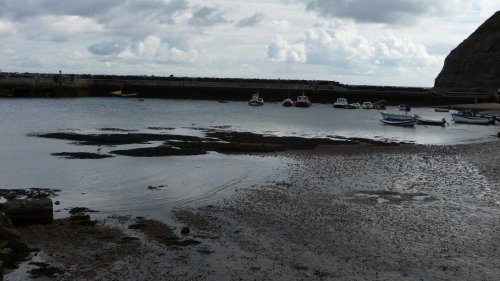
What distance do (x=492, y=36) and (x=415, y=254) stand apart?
122385 millimetres

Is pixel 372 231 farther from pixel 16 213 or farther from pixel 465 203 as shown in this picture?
pixel 16 213

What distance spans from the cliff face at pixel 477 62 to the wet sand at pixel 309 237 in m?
103

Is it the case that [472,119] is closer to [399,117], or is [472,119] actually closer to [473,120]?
[473,120]

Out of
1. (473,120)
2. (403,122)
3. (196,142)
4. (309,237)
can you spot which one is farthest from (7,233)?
(473,120)

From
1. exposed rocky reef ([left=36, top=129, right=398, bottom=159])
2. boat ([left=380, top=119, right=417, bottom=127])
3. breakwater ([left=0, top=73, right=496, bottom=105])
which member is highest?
breakwater ([left=0, top=73, right=496, bottom=105])

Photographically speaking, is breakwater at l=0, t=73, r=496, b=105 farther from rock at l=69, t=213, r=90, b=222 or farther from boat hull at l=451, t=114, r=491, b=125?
rock at l=69, t=213, r=90, b=222

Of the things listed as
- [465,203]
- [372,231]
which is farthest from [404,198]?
[372,231]

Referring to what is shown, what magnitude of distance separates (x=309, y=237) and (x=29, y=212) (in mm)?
7418

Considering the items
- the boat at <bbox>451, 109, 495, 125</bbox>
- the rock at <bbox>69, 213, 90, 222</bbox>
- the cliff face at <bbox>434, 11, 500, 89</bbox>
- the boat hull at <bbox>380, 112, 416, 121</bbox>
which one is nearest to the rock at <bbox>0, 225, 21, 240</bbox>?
the rock at <bbox>69, 213, 90, 222</bbox>

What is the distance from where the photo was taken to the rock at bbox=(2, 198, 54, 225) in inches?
555

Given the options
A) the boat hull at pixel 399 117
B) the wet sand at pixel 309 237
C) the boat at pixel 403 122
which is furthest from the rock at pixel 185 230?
the boat hull at pixel 399 117

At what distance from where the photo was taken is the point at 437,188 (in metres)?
20.6

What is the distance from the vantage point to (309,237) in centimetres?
1383

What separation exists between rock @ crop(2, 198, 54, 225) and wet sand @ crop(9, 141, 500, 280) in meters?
0.36
